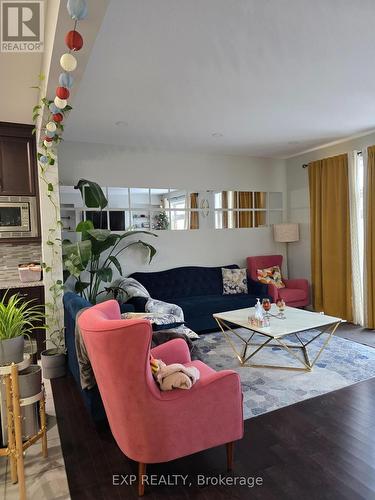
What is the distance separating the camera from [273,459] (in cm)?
198

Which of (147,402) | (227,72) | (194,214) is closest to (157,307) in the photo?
(194,214)

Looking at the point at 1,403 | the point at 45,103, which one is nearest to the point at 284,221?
the point at 45,103

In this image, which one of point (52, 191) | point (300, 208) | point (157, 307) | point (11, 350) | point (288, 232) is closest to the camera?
point (11, 350)

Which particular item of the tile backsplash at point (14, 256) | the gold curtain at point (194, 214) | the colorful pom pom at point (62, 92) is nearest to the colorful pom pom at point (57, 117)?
the colorful pom pom at point (62, 92)

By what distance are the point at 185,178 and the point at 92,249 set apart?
2.03 m

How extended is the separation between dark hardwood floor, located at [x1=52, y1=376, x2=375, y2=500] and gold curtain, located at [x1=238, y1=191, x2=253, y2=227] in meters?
3.52

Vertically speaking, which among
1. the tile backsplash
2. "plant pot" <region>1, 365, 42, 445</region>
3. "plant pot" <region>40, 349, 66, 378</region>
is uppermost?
the tile backsplash

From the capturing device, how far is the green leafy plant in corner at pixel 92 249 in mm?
3396

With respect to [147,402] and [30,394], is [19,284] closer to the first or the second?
[30,394]

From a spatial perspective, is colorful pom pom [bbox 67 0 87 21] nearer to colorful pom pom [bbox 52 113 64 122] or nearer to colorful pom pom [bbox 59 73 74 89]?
colorful pom pom [bbox 59 73 74 89]

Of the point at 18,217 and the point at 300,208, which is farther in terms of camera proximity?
the point at 300,208

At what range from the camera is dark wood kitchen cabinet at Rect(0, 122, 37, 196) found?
3529 millimetres

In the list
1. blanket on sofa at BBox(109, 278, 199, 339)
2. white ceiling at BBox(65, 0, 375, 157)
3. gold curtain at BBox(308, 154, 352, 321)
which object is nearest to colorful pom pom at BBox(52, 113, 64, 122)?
white ceiling at BBox(65, 0, 375, 157)

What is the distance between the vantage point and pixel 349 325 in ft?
15.3
